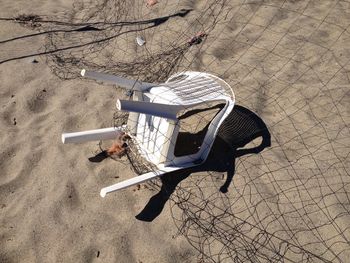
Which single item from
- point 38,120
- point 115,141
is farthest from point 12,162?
point 115,141

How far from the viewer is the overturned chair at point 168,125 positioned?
303 centimetres

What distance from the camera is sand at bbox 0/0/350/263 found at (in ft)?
9.53

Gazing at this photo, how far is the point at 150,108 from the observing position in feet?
9.12

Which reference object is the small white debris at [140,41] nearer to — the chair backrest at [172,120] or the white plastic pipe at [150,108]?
the chair backrest at [172,120]

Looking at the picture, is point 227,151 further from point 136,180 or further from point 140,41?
point 140,41

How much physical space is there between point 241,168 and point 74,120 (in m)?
1.54

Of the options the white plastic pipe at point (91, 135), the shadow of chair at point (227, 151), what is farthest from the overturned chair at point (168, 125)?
the shadow of chair at point (227, 151)

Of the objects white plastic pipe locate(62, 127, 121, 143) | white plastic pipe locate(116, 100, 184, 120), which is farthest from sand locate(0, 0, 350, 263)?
white plastic pipe locate(116, 100, 184, 120)

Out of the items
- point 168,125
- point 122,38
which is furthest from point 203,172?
point 122,38

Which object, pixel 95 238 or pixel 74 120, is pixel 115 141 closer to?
pixel 74 120

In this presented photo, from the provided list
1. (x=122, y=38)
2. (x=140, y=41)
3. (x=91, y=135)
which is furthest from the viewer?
(x=122, y=38)

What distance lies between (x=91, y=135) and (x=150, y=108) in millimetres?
881

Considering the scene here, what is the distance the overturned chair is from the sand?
19 cm

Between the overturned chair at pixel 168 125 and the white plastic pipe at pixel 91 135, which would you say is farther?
the white plastic pipe at pixel 91 135
